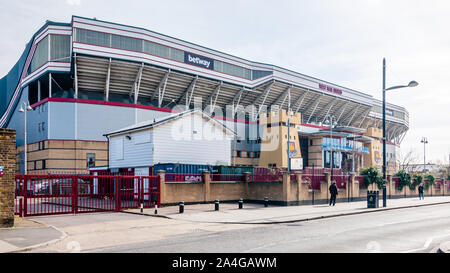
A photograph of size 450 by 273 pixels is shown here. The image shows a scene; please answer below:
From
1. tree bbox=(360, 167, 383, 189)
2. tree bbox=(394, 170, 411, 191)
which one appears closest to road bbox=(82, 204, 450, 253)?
tree bbox=(360, 167, 383, 189)

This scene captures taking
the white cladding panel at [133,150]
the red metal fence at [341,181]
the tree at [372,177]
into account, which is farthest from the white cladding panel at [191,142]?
the tree at [372,177]

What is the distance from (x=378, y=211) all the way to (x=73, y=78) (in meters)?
39.1

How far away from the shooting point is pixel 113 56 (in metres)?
47.0

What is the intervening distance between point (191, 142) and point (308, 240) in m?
20.6

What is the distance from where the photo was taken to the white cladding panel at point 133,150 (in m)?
29.8

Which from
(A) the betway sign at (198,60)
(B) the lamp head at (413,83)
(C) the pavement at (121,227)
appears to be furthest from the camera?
(A) the betway sign at (198,60)

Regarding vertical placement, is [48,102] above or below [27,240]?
above

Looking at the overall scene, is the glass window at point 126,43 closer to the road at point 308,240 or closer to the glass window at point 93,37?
the glass window at point 93,37

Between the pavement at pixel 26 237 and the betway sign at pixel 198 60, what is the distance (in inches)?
1584

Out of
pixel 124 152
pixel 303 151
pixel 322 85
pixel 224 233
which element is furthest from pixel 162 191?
pixel 322 85

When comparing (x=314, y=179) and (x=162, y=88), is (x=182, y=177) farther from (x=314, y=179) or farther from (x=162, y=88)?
(x=162, y=88)

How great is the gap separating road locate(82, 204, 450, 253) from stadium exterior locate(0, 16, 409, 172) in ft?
120

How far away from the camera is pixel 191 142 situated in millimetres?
31969
